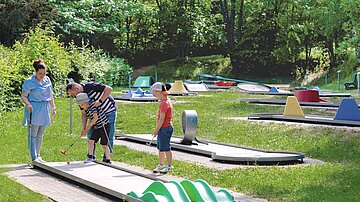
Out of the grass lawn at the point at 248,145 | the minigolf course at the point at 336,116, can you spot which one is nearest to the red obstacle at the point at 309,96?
the grass lawn at the point at 248,145

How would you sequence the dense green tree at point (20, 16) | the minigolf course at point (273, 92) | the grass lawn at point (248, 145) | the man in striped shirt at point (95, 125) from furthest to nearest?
the dense green tree at point (20, 16) < the minigolf course at point (273, 92) < the man in striped shirt at point (95, 125) < the grass lawn at point (248, 145)

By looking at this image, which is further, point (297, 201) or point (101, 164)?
point (101, 164)

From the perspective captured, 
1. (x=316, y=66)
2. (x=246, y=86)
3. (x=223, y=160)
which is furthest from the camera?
(x=316, y=66)

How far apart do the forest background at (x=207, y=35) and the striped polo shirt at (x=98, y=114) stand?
23803 millimetres

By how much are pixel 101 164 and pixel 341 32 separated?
119 feet

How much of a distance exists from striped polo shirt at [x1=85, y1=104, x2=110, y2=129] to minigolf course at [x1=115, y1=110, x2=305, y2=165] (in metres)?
2.33

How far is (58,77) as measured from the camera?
28.6 metres

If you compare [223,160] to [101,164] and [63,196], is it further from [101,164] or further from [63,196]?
[63,196]

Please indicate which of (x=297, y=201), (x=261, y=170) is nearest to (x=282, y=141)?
(x=261, y=170)

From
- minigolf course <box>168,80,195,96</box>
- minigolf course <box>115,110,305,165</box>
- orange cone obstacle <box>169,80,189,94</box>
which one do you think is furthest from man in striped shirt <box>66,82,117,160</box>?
orange cone obstacle <box>169,80,189,94</box>

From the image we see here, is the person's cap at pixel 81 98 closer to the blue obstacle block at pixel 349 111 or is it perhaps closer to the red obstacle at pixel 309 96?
the blue obstacle block at pixel 349 111

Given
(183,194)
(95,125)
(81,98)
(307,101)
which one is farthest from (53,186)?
(307,101)

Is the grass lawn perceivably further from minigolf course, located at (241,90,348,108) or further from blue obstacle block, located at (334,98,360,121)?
blue obstacle block, located at (334,98,360,121)

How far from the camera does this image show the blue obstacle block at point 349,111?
17473mm
